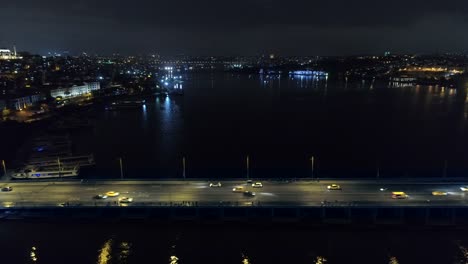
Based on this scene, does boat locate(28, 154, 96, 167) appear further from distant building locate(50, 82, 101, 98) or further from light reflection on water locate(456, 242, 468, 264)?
distant building locate(50, 82, 101, 98)

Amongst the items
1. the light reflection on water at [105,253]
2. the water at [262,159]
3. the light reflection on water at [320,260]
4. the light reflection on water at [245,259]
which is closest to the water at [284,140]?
the water at [262,159]

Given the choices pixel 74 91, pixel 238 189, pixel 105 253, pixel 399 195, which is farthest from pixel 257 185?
pixel 74 91

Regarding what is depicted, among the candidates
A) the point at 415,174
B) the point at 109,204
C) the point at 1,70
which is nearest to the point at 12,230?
the point at 109,204

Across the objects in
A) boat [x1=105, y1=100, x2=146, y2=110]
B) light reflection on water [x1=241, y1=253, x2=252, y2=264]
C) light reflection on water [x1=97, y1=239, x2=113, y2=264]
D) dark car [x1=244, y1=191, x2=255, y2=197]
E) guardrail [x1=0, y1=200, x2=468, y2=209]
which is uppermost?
boat [x1=105, y1=100, x2=146, y2=110]

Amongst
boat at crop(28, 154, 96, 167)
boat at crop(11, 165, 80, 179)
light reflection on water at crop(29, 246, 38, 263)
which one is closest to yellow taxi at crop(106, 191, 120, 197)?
light reflection on water at crop(29, 246, 38, 263)

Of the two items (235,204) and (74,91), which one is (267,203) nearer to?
(235,204)

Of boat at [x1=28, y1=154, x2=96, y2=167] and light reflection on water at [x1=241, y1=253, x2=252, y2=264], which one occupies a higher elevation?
boat at [x1=28, y1=154, x2=96, y2=167]

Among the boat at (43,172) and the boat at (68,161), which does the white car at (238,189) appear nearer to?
the boat at (43,172)
